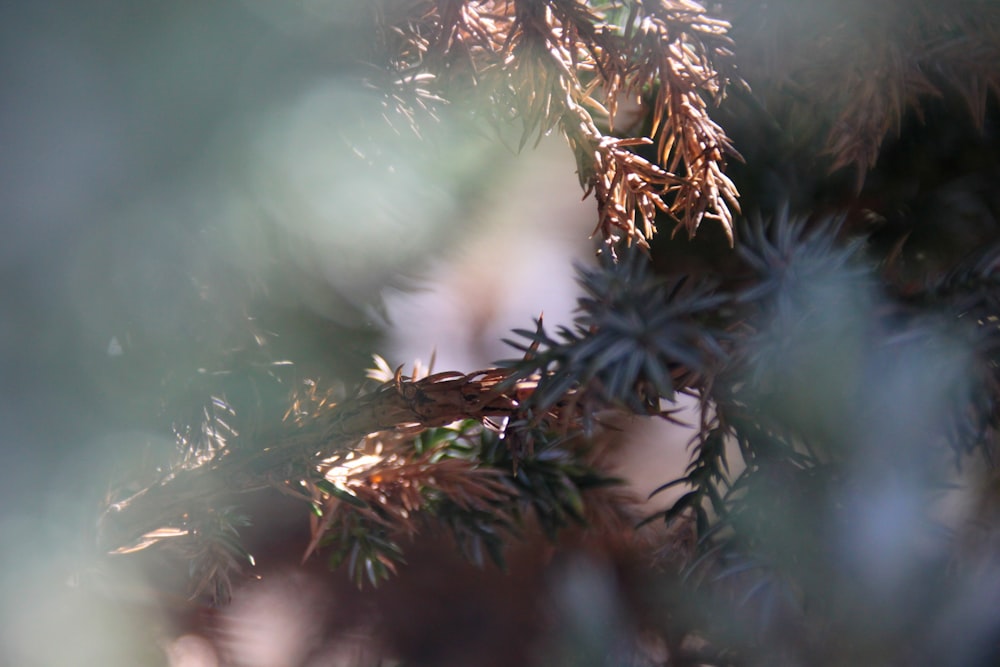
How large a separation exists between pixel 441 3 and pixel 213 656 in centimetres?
58

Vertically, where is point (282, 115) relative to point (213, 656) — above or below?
above

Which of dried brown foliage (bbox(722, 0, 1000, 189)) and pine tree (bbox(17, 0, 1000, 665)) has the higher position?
dried brown foliage (bbox(722, 0, 1000, 189))

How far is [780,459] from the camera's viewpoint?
321 mm

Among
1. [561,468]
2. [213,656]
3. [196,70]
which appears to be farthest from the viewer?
[213,656]

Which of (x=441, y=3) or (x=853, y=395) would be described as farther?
(x=441, y=3)

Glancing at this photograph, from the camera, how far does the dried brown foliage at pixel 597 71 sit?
0.37 meters

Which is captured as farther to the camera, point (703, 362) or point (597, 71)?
point (597, 71)

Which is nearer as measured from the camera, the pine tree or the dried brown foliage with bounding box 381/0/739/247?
the pine tree

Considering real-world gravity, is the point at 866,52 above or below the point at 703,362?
above

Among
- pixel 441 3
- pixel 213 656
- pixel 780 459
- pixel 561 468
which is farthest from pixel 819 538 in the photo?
pixel 213 656

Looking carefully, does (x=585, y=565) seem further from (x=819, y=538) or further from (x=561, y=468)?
(x=819, y=538)

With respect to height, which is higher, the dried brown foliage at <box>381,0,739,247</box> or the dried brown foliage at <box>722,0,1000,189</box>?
the dried brown foliage at <box>722,0,1000,189</box>

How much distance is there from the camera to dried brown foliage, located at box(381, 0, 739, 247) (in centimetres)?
37

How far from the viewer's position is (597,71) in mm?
404
